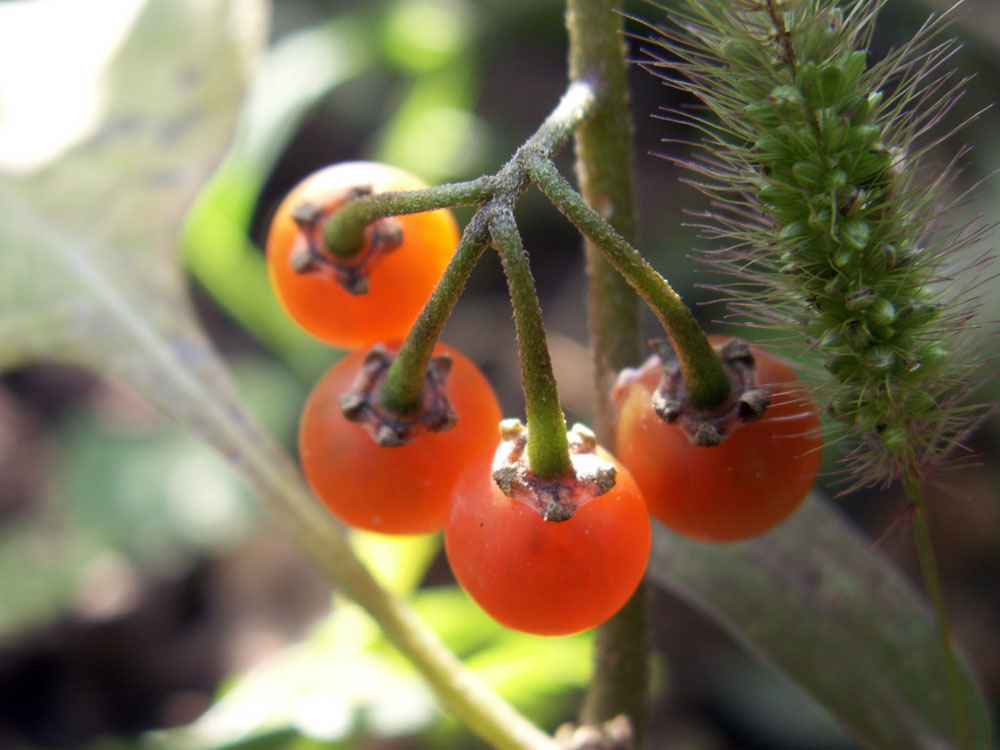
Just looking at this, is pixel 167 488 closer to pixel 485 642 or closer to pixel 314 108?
pixel 485 642

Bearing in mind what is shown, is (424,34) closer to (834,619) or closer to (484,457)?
(834,619)

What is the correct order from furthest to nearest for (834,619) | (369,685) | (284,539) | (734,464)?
(284,539) → (369,685) → (834,619) → (734,464)

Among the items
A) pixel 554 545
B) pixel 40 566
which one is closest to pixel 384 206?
pixel 554 545

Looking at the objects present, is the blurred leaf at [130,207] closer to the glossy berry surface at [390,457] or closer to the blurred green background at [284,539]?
the blurred green background at [284,539]

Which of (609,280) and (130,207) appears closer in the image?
(609,280)

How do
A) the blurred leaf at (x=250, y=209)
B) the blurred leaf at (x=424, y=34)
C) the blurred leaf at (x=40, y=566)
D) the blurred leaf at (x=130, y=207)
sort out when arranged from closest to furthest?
the blurred leaf at (x=130, y=207), the blurred leaf at (x=40, y=566), the blurred leaf at (x=250, y=209), the blurred leaf at (x=424, y=34)

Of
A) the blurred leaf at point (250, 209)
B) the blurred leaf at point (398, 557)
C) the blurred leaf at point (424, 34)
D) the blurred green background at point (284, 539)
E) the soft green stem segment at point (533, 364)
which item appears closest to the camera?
the soft green stem segment at point (533, 364)

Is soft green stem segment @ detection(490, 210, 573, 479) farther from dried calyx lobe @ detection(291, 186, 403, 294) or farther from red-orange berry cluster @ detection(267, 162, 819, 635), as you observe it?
dried calyx lobe @ detection(291, 186, 403, 294)

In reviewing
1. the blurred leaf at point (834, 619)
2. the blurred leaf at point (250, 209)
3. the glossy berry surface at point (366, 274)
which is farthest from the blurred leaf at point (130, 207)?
the blurred leaf at point (250, 209)
